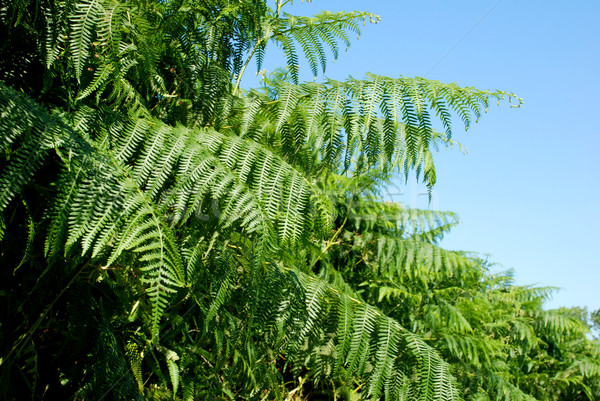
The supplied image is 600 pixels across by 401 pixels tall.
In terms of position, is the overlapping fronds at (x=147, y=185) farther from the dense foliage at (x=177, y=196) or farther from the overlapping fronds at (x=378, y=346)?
the overlapping fronds at (x=378, y=346)

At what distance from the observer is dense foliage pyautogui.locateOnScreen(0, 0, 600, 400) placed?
3.18 ft

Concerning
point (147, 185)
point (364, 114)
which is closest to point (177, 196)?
point (147, 185)

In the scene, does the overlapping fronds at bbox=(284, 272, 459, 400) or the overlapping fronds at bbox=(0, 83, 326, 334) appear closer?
the overlapping fronds at bbox=(0, 83, 326, 334)

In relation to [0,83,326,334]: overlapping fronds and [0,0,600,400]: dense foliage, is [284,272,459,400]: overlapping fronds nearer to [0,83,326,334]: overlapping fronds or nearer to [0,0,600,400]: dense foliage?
[0,0,600,400]: dense foliage

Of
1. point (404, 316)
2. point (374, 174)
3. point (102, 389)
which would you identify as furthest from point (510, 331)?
point (102, 389)

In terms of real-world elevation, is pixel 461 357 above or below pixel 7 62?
below

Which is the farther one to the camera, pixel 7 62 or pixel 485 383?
pixel 485 383

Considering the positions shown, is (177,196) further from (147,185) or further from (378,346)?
(378,346)

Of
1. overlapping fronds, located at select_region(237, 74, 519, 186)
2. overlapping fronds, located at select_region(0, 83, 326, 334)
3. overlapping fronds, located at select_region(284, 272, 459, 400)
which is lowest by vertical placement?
overlapping fronds, located at select_region(284, 272, 459, 400)

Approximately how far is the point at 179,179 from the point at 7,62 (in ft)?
2.04

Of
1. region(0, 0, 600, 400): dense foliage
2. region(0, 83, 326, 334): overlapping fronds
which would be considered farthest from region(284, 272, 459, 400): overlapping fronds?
region(0, 83, 326, 334): overlapping fronds

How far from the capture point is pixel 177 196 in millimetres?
1044

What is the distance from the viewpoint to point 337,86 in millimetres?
1366

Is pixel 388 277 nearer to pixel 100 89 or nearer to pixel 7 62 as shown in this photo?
pixel 100 89
